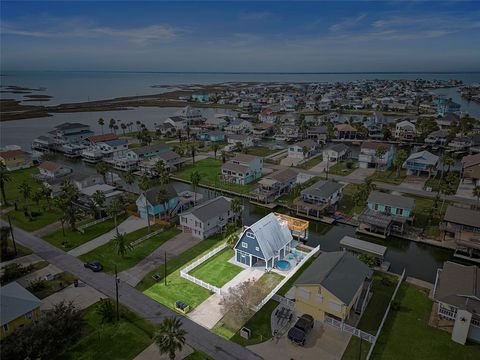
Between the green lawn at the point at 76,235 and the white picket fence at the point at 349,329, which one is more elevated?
the white picket fence at the point at 349,329

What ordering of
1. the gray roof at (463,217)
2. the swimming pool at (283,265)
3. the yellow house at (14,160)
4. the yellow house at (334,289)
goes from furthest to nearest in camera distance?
the yellow house at (14,160) < the gray roof at (463,217) < the swimming pool at (283,265) < the yellow house at (334,289)

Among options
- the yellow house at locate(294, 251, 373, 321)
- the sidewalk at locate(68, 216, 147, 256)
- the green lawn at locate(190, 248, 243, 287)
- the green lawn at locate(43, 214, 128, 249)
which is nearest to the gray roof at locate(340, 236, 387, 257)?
the yellow house at locate(294, 251, 373, 321)

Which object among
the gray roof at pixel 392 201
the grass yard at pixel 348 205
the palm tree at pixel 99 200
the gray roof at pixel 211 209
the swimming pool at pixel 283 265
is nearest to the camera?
the swimming pool at pixel 283 265

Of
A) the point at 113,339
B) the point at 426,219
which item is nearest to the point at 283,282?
the point at 113,339

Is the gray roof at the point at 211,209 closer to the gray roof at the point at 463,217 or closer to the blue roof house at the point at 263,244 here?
the blue roof house at the point at 263,244

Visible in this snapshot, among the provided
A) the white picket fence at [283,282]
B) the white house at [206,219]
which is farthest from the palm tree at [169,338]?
the white house at [206,219]

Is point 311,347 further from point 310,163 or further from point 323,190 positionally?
point 310,163

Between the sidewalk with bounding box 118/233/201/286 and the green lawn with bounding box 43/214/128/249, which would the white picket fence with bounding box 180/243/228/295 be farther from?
the green lawn with bounding box 43/214/128/249
